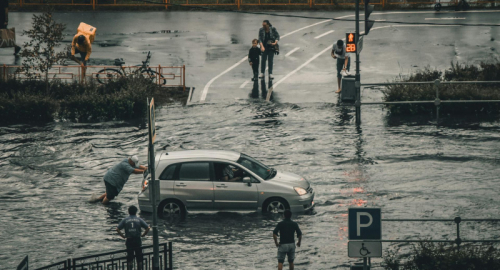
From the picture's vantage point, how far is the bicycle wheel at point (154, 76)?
29.6 meters

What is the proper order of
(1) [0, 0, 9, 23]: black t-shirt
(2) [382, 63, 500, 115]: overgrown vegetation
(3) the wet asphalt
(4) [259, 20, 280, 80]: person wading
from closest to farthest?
1. (3) the wet asphalt
2. (2) [382, 63, 500, 115]: overgrown vegetation
3. (4) [259, 20, 280, 80]: person wading
4. (1) [0, 0, 9, 23]: black t-shirt

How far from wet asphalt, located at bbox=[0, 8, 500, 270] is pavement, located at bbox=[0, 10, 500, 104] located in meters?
0.09

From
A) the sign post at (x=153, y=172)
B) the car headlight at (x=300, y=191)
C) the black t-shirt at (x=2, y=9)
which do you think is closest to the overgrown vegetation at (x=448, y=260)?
the car headlight at (x=300, y=191)

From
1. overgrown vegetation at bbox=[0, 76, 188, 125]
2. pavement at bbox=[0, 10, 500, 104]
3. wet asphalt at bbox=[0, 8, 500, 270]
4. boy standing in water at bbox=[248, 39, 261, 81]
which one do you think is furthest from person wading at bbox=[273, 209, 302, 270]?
boy standing in water at bbox=[248, 39, 261, 81]

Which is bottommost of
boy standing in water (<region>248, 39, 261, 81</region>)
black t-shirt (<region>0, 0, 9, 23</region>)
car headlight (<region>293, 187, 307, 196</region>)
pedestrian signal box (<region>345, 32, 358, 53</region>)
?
car headlight (<region>293, 187, 307, 196</region>)

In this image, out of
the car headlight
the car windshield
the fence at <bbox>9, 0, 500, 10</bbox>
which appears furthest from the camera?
the fence at <bbox>9, 0, 500, 10</bbox>

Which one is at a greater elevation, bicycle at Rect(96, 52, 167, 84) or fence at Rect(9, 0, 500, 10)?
fence at Rect(9, 0, 500, 10)

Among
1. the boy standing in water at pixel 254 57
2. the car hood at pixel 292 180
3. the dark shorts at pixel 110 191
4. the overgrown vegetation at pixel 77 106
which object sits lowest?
the dark shorts at pixel 110 191

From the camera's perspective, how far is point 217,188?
18000 mm

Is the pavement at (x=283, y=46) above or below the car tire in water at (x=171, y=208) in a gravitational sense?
above

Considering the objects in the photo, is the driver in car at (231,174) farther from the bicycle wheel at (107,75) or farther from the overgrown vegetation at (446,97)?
the bicycle wheel at (107,75)

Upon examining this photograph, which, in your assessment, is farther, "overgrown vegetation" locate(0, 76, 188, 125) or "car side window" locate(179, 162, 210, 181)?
"overgrown vegetation" locate(0, 76, 188, 125)

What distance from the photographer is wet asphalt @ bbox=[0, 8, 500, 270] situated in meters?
16.5

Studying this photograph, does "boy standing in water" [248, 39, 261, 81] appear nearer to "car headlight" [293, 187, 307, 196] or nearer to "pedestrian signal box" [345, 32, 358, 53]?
"pedestrian signal box" [345, 32, 358, 53]
